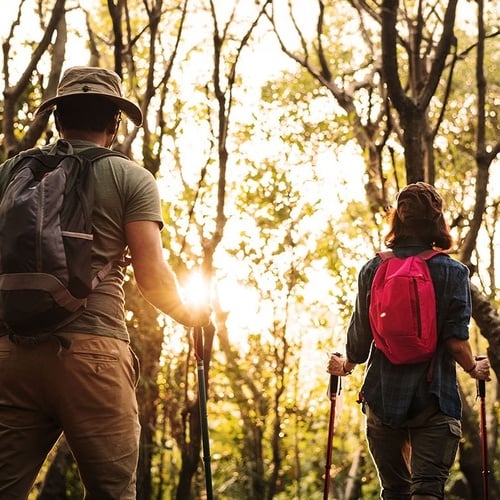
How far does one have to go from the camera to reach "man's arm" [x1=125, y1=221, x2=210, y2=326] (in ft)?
10.8

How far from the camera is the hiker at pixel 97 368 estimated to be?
10.2 feet

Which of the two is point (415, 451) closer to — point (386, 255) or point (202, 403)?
point (386, 255)

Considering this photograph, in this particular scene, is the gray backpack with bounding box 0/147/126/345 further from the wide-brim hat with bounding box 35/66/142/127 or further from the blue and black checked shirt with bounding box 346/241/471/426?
the blue and black checked shirt with bounding box 346/241/471/426

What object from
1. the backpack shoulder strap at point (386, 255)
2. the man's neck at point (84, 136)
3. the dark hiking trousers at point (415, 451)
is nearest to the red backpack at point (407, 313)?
the backpack shoulder strap at point (386, 255)

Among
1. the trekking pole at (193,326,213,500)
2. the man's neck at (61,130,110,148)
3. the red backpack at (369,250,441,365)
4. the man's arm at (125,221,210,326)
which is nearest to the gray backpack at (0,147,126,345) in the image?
the man's arm at (125,221,210,326)

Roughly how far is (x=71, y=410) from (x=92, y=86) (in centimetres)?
112

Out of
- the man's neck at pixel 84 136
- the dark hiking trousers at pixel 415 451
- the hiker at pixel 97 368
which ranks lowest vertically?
the dark hiking trousers at pixel 415 451

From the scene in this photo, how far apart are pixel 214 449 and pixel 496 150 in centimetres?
535

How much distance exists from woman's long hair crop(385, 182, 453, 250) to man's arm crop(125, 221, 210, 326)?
1.61 m

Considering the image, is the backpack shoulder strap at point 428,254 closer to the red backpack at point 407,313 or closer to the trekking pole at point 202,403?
the red backpack at point 407,313

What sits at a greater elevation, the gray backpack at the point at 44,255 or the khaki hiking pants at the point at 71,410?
the gray backpack at the point at 44,255

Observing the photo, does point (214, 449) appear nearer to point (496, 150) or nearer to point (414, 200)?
point (496, 150)

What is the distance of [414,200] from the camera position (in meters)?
4.68

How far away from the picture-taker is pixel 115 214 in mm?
3287
